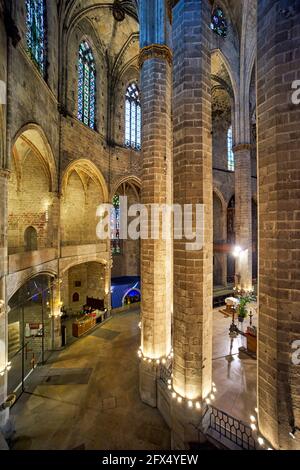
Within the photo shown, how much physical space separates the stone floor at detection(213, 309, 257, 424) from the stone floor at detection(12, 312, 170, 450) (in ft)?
6.20

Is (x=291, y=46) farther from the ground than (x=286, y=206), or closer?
farther from the ground

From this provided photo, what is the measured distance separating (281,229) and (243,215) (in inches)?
446

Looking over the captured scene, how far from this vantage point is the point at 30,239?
46.4ft

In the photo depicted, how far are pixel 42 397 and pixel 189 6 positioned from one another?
458 inches

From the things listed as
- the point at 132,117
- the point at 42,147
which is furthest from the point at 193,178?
the point at 132,117

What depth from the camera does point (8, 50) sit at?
667 centimetres

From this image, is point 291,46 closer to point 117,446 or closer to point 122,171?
point 117,446

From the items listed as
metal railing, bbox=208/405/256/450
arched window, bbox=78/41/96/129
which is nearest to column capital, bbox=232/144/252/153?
arched window, bbox=78/41/96/129

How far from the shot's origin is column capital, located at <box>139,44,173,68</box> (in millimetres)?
6805

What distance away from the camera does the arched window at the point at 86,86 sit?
42.1 ft
